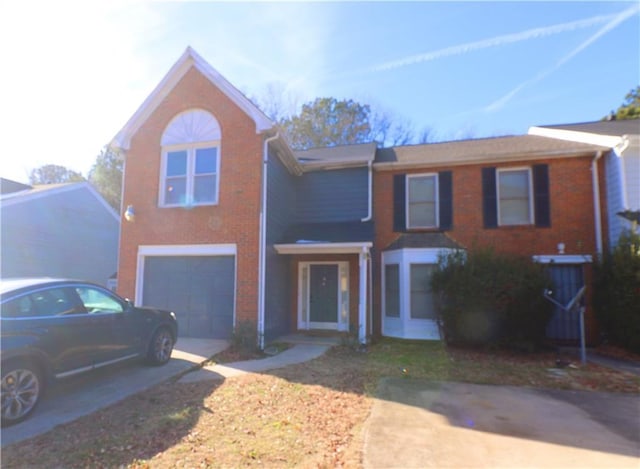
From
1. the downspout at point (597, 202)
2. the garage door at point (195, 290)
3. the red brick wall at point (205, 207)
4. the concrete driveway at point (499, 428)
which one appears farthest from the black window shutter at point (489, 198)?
the garage door at point (195, 290)

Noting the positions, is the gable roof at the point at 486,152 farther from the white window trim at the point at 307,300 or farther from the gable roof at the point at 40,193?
the gable roof at the point at 40,193

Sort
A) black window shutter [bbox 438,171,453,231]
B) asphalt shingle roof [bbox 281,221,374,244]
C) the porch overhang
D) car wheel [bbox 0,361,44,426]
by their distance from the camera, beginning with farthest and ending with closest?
black window shutter [bbox 438,171,453,231]
asphalt shingle roof [bbox 281,221,374,244]
the porch overhang
car wheel [bbox 0,361,44,426]

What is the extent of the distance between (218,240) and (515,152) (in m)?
8.86

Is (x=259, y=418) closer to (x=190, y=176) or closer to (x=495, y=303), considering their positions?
(x=495, y=303)

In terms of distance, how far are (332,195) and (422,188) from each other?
9.43ft

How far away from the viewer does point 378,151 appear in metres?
13.4

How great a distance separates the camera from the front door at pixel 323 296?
37.3 feet

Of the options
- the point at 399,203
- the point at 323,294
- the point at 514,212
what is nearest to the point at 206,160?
the point at 323,294

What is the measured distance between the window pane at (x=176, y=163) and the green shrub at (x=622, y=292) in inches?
452

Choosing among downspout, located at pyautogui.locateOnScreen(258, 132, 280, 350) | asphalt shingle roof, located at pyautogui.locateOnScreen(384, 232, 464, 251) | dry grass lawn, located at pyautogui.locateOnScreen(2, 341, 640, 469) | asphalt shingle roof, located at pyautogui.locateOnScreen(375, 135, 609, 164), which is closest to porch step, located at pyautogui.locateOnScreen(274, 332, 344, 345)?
downspout, located at pyautogui.locateOnScreen(258, 132, 280, 350)

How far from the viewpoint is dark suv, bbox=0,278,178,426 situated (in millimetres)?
Result: 4363

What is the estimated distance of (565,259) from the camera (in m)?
10.2

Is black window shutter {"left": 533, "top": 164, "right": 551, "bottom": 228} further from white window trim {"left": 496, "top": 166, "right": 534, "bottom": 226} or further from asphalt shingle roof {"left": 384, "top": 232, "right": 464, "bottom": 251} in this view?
asphalt shingle roof {"left": 384, "top": 232, "right": 464, "bottom": 251}

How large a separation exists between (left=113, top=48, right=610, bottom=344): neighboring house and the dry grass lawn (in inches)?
107
